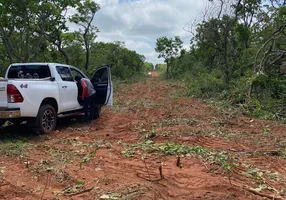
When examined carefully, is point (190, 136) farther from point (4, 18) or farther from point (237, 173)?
point (4, 18)

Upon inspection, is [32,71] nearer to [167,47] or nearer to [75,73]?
[75,73]

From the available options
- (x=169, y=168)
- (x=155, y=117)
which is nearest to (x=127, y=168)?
(x=169, y=168)

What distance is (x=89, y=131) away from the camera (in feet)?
25.5

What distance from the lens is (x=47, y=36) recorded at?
18.6m

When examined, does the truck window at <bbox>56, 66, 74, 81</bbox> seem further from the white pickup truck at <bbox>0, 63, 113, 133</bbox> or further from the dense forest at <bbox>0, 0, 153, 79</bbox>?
the dense forest at <bbox>0, 0, 153, 79</bbox>

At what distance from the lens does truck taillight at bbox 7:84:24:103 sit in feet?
20.5

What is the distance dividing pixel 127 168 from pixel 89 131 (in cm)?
335

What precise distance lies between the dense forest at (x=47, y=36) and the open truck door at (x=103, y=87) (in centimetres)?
535

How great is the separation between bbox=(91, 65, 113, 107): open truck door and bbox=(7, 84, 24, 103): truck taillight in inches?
120

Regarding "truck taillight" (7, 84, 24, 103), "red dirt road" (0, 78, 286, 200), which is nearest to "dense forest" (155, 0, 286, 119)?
"red dirt road" (0, 78, 286, 200)

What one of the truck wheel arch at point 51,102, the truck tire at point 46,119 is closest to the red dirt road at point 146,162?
the truck tire at point 46,119

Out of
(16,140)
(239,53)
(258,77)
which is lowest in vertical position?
(16,140)

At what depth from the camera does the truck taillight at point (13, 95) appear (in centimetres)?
624

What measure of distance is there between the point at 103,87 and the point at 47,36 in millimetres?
11117
